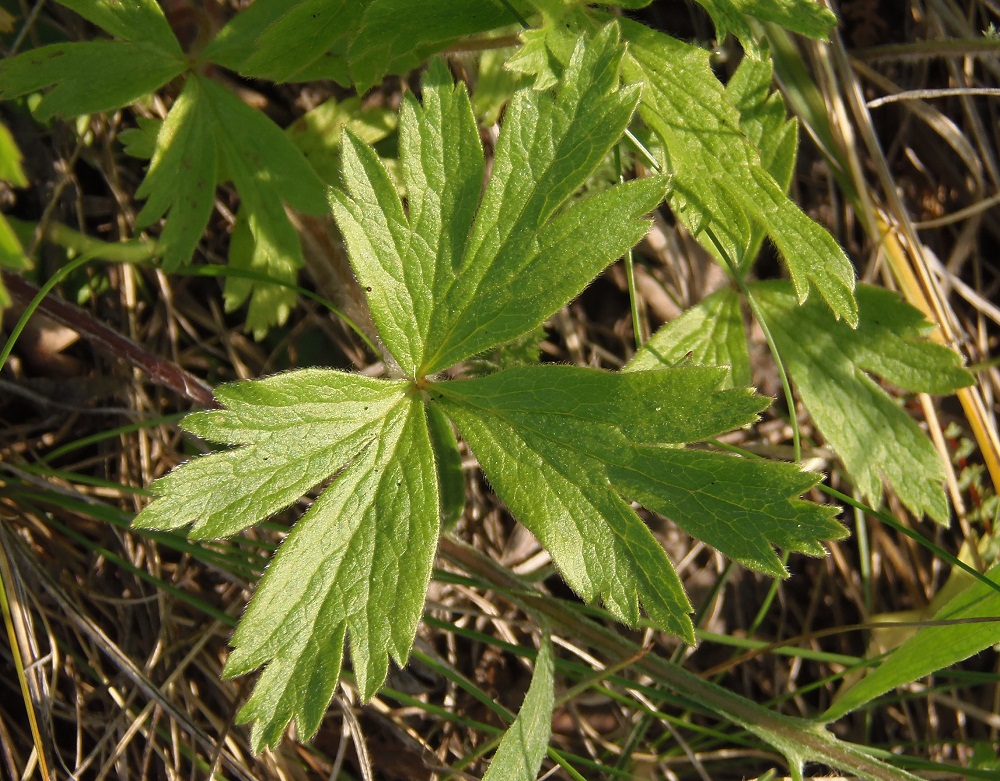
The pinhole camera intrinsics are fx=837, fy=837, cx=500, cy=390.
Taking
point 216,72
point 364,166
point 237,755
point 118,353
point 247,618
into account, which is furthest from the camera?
point 216,72

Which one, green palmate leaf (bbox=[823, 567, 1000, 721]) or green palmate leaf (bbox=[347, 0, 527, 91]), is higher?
green palmate leaf (bbox=[347, 0, 527, 91])

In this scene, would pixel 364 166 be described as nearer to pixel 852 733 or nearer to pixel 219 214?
pixel 219 214

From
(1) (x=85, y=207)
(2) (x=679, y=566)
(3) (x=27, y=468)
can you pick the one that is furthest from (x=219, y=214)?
(2) (x=679, y=566)

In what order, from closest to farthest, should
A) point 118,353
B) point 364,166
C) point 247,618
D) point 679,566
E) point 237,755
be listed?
point 247,618
point 364,166
point 118,353
point 237,755
point 679,566

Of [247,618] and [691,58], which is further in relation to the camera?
[691,58]

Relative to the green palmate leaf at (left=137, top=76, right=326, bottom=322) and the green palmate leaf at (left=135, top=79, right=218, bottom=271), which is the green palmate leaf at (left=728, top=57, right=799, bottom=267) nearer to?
the green palmate leaf at (left=137, top=76, right=326, bottom=322)

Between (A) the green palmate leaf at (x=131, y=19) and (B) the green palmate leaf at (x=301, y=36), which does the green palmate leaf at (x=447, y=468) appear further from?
(A) the green palmate leaf at (x=131, y=19)

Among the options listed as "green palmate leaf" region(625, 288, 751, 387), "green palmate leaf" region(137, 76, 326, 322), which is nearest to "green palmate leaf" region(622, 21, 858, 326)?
"green palmate leaf" region(625, 288, 751, 387)

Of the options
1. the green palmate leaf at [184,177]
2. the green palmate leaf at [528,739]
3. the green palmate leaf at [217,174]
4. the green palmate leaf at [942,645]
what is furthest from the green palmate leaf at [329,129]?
the green palmate leaf at [942,645]
